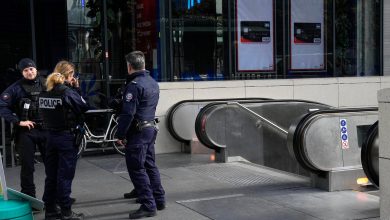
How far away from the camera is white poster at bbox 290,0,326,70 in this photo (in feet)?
42.7

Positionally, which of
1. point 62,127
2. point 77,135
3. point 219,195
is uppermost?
point 62,127

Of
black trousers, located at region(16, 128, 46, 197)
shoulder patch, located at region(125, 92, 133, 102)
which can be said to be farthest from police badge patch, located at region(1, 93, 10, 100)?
shoulder patch, located at region(125, 92, 133, 102)

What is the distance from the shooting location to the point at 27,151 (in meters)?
6.52

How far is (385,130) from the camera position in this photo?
5.18 meters

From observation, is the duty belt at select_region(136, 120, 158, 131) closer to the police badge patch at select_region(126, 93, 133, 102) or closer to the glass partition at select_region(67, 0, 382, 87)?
the police badge patch at select_region(126, 93, 133, 102)

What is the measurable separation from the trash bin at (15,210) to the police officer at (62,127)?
961 millimetres

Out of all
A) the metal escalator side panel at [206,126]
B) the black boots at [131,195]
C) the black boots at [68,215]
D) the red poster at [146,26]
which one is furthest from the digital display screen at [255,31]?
the black boots at [68,215]

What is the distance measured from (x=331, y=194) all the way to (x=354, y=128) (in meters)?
1.03

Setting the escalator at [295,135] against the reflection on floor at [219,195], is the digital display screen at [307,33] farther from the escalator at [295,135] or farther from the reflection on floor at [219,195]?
the reflection on floor at [219,195]

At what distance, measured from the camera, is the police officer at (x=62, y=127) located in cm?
601

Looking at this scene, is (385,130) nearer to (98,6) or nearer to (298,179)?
(298,179)

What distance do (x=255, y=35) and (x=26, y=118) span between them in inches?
283

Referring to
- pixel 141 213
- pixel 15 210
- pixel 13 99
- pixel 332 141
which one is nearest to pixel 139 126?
pixel 141 213

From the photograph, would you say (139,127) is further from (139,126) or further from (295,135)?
(295,135)
